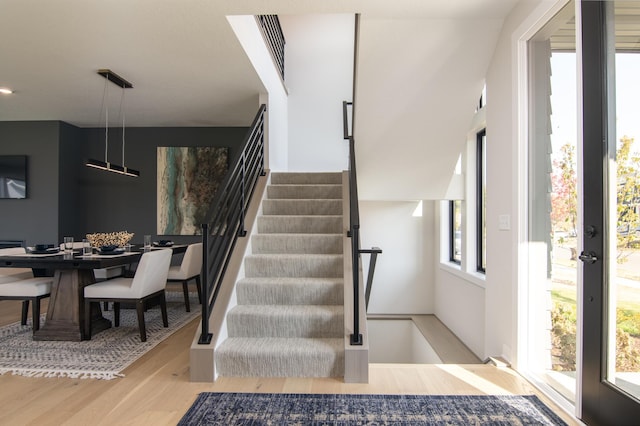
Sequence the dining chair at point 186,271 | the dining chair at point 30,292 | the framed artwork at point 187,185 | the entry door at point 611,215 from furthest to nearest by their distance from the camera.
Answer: the framed artwork at point 187,185 → the dining chair at point 186,271 → the dining chair at point 30,292 → the entry door at point 611,215

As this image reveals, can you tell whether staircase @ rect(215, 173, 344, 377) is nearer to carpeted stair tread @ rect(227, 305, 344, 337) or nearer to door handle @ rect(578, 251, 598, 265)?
carpeted stair tread @ rect(227, 305, 344, 337)

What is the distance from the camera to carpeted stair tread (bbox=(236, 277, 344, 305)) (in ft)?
9.79

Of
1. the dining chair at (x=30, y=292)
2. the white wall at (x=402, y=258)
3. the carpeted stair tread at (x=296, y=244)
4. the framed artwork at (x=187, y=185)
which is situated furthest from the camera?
the framed artwork at (x=187, y=185)

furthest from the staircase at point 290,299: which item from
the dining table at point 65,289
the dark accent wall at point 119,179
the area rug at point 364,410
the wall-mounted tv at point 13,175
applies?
the wall-mounted tv at point 13,175

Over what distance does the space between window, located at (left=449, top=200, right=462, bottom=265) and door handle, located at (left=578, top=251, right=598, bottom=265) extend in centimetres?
298

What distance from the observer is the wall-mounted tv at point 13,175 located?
18.9 ft

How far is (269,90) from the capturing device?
472 centimetres

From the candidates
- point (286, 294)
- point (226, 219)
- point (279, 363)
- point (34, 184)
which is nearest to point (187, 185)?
point (34, 184)

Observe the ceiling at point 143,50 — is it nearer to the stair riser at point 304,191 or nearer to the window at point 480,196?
the stair riser at point 304,191

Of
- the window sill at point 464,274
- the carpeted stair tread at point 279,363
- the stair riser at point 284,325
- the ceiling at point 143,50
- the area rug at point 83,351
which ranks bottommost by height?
the area rug at point 83,351

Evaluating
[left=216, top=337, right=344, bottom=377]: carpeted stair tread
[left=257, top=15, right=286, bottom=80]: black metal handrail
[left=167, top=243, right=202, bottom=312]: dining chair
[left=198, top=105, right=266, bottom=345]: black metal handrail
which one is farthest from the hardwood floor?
[left=257, top=15, right=286, bottom=80]: black metal handrail

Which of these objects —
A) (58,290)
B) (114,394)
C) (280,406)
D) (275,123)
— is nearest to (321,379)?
(280,406)

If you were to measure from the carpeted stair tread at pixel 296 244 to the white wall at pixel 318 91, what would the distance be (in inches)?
109

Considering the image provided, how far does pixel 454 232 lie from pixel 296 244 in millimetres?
2560
